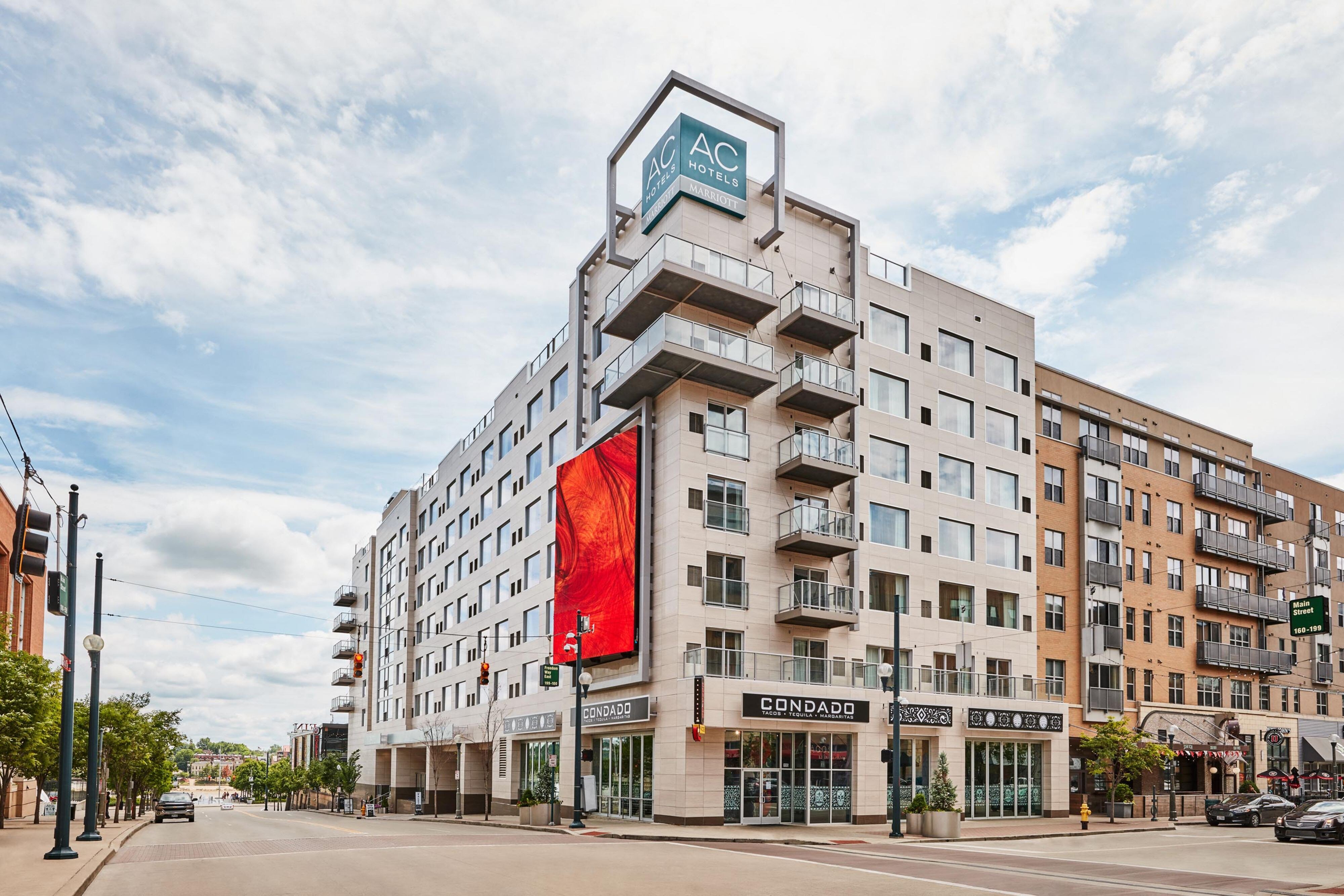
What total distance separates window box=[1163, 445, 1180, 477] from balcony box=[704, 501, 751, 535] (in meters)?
30.2

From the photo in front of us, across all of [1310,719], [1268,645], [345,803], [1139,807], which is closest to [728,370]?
[1139,807]

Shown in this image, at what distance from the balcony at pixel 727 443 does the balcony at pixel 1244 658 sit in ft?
108

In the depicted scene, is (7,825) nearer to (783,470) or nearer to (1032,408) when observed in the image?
(783,470)

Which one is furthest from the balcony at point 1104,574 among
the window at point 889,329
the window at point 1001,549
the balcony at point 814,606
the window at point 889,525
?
the balcony at point 814,606

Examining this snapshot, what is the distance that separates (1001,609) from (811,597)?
12.9 metres

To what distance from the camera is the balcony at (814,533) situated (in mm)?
41281

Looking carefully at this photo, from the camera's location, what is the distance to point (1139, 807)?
173 feet

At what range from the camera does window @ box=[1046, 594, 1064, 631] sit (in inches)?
2052

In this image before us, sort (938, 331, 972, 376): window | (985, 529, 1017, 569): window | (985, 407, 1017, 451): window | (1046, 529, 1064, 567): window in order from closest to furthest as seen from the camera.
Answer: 1. (938, 331, 972, 376): window
2. (985, 529, 1017, 569): window
3. (985, 407, 1017, 451): window
4. (1046, 529, 1064, 567): window

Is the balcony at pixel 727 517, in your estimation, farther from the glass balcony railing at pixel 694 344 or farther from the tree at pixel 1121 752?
the tree at pixel 1121 752

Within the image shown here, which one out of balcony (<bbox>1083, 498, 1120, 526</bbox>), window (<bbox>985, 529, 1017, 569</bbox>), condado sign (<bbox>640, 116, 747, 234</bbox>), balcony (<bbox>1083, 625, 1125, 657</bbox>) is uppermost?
condado sign (<bbox>640, 116, 747, 234</bbox>)

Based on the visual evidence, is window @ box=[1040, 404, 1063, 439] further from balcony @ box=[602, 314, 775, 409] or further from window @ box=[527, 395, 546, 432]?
window @ box=[527, 395, 546, 432]

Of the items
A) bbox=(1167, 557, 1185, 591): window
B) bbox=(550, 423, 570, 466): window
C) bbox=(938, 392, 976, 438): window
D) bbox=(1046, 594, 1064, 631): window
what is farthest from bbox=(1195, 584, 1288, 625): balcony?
bbox=(550, 423, 570, 466): window

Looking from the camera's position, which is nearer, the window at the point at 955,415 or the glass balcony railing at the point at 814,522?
the glass balcony railing at the point at 814,522
